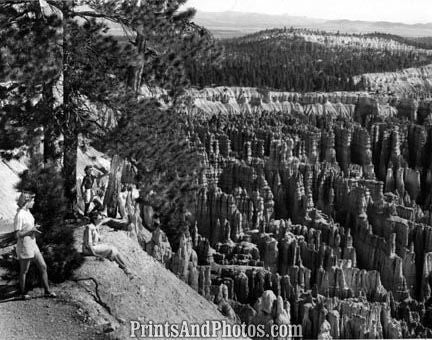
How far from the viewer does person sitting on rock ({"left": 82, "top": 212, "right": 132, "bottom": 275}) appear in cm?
1014

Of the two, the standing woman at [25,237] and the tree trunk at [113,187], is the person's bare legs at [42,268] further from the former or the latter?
the tree trunk at [113,187]

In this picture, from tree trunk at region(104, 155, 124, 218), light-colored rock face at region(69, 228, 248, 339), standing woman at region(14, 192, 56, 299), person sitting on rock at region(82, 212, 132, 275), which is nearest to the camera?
standing woman at region(14, 192, 56, 299)

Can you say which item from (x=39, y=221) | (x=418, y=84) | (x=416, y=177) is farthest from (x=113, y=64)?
(x=418, y=84)

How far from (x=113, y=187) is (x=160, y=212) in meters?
1.38

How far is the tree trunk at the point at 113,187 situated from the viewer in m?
12.4

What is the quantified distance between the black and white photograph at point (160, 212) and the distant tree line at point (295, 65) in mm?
18765

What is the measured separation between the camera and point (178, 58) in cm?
1342

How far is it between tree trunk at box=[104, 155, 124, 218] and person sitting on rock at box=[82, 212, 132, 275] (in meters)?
1.99

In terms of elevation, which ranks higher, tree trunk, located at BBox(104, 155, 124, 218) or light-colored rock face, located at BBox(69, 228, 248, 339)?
tree trunk, located at BBox(104, 155, 124, 218)

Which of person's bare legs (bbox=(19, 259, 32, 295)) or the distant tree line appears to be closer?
person's bare legs (bbox=(19, 259, 32, 295))

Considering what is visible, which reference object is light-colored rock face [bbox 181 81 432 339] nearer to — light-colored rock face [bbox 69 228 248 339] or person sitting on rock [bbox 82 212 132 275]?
light-colored rock face [bbox 69 228 248 339]

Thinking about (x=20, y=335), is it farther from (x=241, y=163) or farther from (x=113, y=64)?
(x=241, y=163)

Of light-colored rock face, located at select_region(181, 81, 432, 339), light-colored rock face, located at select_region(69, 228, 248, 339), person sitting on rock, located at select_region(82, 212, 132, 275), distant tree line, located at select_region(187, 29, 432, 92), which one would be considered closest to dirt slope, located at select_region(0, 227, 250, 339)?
light-colored rock face, located at select_region(69, 228, 248, 339)

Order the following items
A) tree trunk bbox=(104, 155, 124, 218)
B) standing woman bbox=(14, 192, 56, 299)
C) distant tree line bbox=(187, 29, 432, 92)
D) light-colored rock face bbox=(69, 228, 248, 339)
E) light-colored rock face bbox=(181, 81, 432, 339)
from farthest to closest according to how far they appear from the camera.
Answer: distant tree line bbox=(187, 29, 432, 92)
light-colored rock face bbox=(181, 81, 432, 339)
tree trunk bbox=(104, 155, 124, 218)
light-colored rock face bbox=(69, 228, 248, 339)
standing woman bbox=(14, 192, 56, 299)
